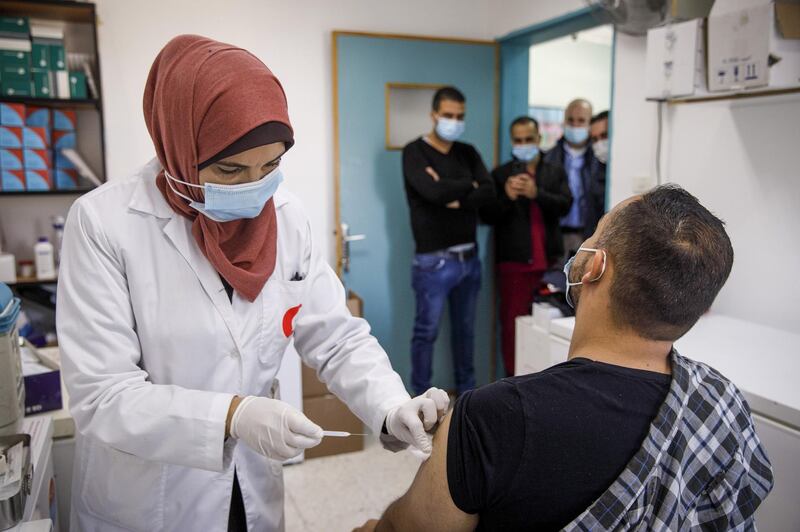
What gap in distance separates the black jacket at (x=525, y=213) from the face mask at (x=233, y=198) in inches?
82.4

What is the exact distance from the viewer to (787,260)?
81.9 inches

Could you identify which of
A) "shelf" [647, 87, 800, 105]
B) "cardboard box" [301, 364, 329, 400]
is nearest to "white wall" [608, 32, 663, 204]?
"shelf" [647, 87, 800, 105]

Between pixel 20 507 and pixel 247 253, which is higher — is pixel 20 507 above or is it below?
below

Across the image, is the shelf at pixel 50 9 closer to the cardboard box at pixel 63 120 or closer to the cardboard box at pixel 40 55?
the cardboard box at pixel 40 55

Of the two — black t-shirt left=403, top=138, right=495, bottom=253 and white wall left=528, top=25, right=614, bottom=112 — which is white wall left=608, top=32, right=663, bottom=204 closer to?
black t-shirt left=403, top=138, right=495, bottom=253

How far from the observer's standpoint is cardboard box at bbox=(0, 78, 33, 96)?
2480mm

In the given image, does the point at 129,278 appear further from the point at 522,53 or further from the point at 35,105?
the point at 522,53

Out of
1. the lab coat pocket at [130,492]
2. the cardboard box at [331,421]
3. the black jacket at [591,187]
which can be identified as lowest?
the cardboard box at [331,421]

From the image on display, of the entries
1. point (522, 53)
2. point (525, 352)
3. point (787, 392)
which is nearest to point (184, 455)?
point (787, 392)

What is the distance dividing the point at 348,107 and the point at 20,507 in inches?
98.7

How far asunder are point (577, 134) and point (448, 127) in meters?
0.74

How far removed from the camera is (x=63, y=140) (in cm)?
268

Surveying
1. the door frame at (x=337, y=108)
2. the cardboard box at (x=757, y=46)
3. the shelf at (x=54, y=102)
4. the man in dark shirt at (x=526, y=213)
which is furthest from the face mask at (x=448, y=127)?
the shelf at (x=54, y=102)

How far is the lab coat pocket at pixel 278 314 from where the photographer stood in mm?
1222
